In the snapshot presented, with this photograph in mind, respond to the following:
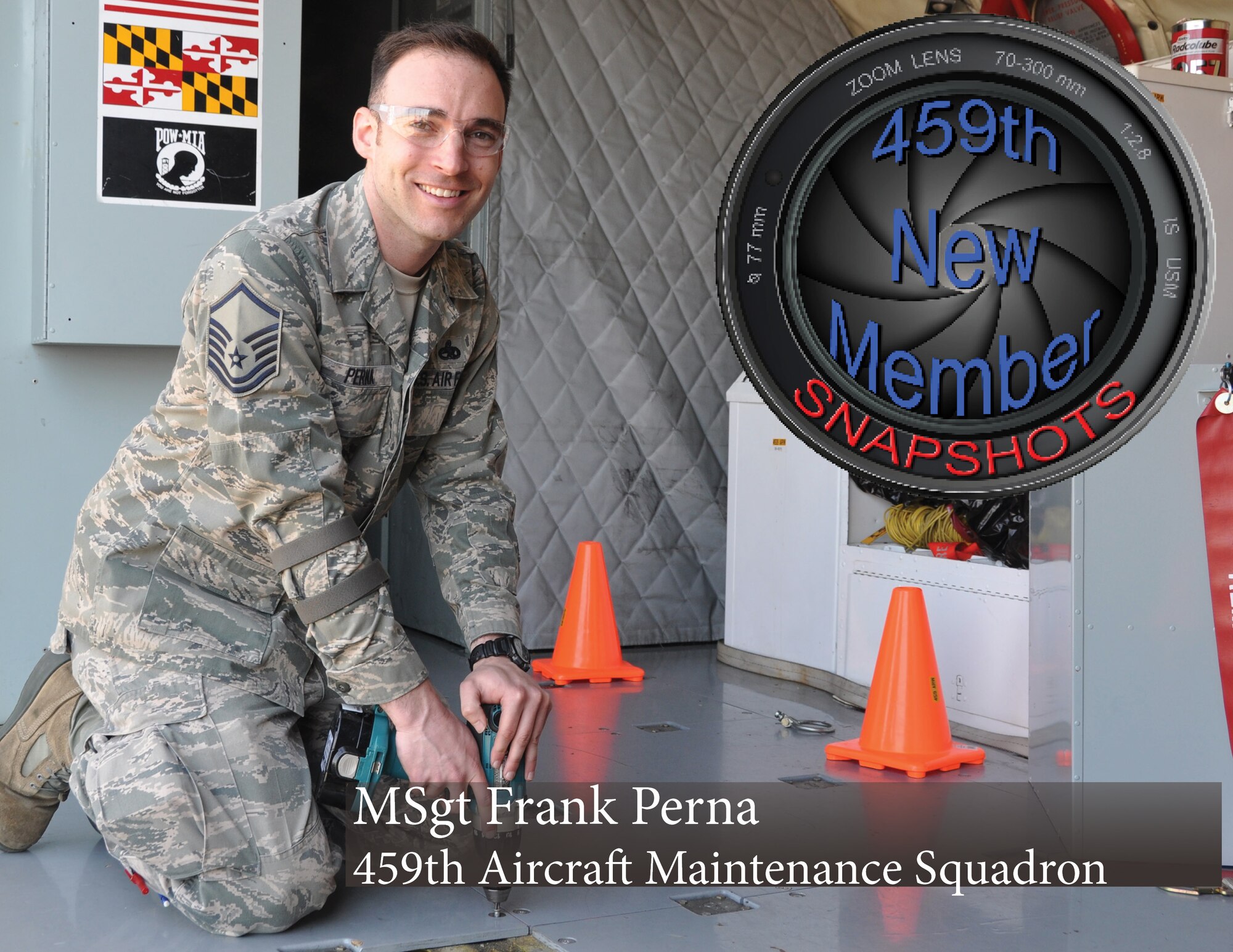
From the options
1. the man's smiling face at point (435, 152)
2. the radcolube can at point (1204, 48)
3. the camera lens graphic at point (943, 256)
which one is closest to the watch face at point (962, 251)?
the camera lens graphic at point (943, 256)

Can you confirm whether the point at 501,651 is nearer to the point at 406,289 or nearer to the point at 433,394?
the point at 433,394

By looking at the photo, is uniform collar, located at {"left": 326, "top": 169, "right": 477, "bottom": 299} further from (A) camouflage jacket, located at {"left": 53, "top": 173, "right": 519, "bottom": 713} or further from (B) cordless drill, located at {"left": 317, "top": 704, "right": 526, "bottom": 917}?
(B) cordless drill, located at {"left": 317, "top": 704, "right": 526, "bottom": 917}

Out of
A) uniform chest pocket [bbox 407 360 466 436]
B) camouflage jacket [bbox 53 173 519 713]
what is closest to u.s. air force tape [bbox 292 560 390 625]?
camouflage jacket [bbox 53 173 519 713]

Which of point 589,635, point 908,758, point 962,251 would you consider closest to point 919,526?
point 908,758

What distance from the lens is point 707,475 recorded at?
5.33 m

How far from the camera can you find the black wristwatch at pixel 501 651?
7.98 feet

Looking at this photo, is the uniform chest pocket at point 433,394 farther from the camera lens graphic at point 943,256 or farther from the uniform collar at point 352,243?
the camera lens graphic at point 943,256

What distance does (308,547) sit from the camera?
2172 mm

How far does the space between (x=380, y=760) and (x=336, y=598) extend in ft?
1.06

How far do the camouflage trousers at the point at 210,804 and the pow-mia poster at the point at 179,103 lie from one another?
1.53 metres

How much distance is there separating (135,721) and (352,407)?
0.65 m

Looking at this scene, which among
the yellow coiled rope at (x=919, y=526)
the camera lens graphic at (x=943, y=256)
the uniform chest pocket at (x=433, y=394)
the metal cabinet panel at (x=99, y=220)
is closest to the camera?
the camera lens graphic at (x=943, y=256)

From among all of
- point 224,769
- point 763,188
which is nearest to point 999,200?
point 763,188

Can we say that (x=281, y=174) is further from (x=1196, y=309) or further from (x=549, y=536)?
(x=1196, y=309)
